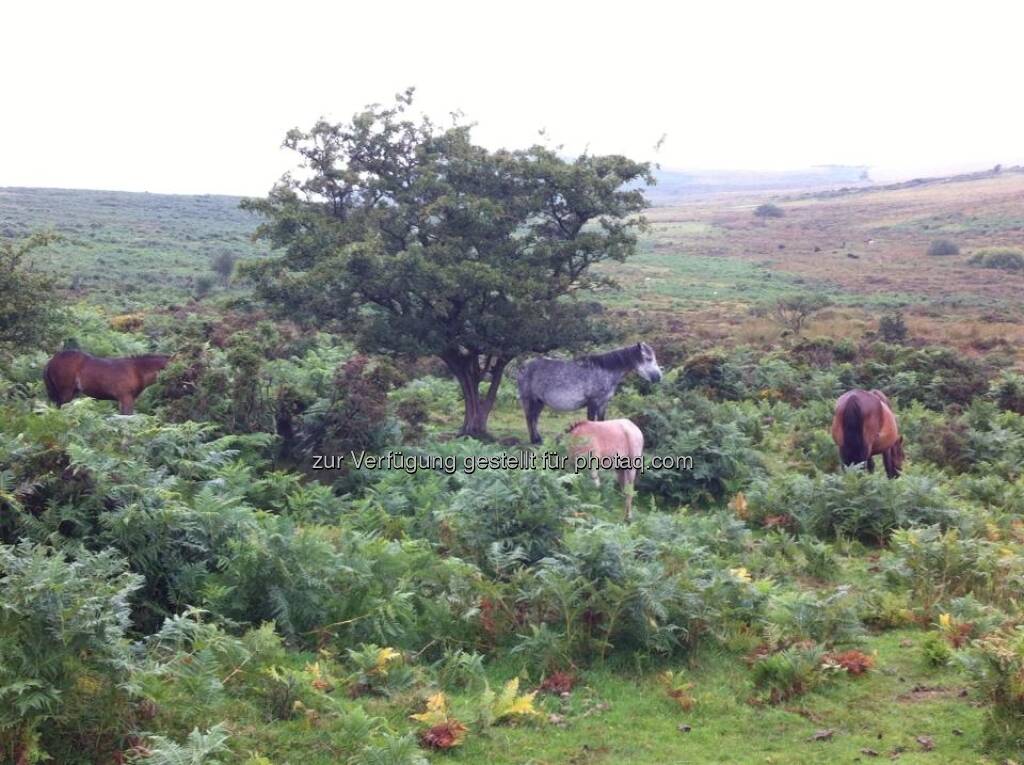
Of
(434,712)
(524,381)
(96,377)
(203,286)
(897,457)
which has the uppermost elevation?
(96,377)

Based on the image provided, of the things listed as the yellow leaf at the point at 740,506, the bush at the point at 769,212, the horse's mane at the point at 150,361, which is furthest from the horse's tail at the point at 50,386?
the bush at the point at 769,212

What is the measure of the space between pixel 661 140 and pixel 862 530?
7.13 meters

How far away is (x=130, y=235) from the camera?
65750 mm

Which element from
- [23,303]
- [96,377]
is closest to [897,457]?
[96,377]

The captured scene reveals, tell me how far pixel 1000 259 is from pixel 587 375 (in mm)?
56440

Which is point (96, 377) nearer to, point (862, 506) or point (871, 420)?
point (862, 506)

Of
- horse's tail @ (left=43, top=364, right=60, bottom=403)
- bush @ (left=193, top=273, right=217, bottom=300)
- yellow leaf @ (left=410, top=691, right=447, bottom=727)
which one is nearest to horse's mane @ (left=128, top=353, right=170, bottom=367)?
horse's tail @ (left=43, top=364, right=60, bottom=403)

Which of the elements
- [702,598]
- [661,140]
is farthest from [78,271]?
[702,598]

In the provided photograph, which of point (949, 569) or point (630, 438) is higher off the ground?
point (630, 438)

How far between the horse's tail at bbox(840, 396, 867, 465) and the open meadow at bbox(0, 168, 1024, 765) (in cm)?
126

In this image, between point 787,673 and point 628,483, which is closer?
point 787,673

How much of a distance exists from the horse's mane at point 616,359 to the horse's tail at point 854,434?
11.1ft

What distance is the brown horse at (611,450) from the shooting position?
1145 cm

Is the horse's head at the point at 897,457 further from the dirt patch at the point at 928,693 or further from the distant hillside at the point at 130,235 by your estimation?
the distant hillside at the point at 130,235
